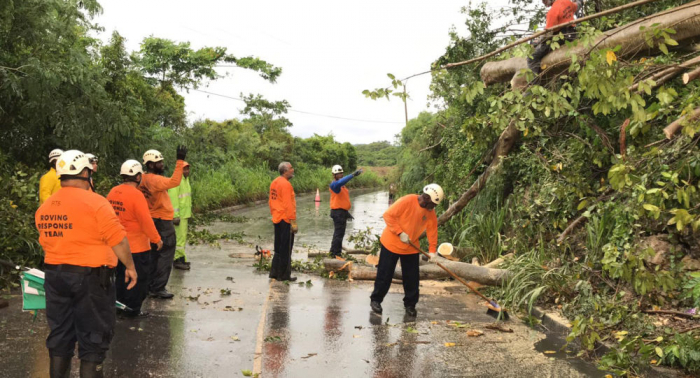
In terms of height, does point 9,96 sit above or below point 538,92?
above

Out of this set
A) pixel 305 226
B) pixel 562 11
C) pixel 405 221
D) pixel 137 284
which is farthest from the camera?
pixel 305 226

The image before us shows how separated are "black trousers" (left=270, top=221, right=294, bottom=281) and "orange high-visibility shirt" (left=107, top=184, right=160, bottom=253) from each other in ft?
10.3

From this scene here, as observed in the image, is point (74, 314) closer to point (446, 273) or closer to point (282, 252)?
point (282, 252)

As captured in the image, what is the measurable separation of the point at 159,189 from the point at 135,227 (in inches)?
44.7

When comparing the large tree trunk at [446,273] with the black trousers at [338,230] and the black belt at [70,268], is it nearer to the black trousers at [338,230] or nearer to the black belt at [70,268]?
the black trousers at [338,230]

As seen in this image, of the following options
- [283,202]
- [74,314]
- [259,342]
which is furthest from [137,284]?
[283,202]

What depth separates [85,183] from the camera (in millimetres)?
4762

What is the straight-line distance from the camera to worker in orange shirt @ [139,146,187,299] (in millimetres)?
7875

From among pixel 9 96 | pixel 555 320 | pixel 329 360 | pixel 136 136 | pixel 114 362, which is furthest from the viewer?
pixel 136 136

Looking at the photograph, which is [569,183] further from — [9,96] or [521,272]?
[9,96]

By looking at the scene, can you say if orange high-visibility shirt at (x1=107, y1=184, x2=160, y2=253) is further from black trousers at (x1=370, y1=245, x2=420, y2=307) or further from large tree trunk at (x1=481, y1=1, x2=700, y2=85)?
large tree trunk at (x1=481, y1=1, x2=700, y2=85)

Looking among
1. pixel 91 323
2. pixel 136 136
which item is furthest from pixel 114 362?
pixel 136 136

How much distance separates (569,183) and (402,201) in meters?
3.04

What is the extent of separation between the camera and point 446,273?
1014 cm
